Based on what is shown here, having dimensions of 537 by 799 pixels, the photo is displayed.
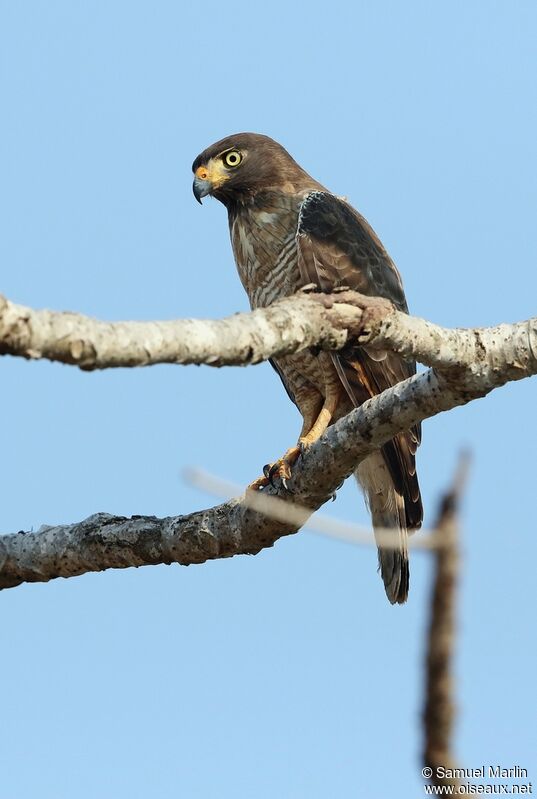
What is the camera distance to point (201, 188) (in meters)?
7.68

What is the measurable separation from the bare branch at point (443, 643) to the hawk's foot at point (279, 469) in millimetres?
3923

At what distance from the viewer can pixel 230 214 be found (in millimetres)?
7605

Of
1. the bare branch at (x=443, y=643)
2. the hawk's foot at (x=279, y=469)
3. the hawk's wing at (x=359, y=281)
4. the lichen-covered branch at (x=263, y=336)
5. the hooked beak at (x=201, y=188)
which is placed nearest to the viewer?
the bare branch at (x=443, y=643)

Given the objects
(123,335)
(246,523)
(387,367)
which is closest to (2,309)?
(123,335)

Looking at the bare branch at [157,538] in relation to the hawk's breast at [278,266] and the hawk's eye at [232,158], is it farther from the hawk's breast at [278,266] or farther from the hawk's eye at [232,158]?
the hawk's eye at [232,158]

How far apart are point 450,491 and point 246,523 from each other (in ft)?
12.9

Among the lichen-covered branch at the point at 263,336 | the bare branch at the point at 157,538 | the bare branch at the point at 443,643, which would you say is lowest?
the bare branch at the point at 443,643

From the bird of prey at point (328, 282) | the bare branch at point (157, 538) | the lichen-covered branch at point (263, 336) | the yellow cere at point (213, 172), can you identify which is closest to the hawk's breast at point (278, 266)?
the bird of prey at point (328, 282)

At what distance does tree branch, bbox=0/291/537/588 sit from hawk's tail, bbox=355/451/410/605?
1.62 m

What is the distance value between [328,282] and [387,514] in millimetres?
1607

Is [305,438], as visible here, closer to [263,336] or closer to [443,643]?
[263,336]

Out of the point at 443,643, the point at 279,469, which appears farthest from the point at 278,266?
the point at 443,643

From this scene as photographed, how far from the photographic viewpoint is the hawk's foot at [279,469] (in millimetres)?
5578

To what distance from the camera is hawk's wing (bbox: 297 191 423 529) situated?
6.46 metres
